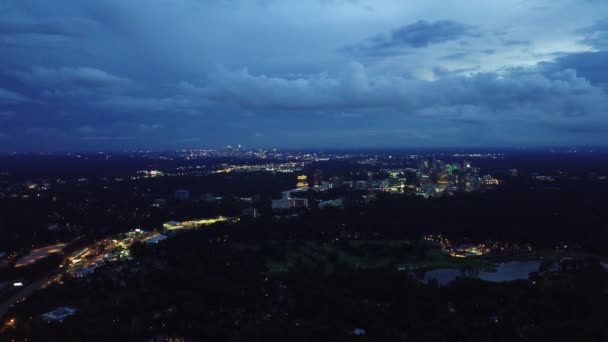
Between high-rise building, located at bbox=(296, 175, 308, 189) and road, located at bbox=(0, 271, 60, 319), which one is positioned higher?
high-rise building, located at bbox=(296, 175, 308, 189)

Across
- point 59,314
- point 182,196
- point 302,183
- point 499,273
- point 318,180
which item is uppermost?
point 318,180

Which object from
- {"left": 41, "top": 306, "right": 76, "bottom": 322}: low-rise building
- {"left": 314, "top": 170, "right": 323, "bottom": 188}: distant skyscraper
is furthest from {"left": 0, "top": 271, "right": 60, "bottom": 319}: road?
{"left": 314, "top": 170, "right": 323, "bottom": 188}: distant skyscraper

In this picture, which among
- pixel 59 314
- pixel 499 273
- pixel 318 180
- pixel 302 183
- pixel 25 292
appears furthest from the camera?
pixel 318 180

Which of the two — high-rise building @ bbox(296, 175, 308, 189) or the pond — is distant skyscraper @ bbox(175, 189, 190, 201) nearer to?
high-rise building @ bbox(296, 175, 308, 189)

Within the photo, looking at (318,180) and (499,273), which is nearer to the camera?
(499,273)

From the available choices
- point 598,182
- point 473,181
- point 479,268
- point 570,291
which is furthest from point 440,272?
point 598,182

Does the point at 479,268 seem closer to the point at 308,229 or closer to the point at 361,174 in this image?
the point at 308,229

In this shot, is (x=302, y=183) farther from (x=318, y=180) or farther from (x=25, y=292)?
(x=25, y=292)

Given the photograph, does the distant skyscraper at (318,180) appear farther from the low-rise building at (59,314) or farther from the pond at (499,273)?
the low-rise building at (59,314)

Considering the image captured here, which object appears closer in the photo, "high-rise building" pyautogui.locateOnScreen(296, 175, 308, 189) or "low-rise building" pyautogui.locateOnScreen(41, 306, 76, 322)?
"low-rise building" pyautogui.locateOnScreen(41, 306, 76, 322)

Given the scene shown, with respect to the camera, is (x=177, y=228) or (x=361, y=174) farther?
(x=361, y=174)

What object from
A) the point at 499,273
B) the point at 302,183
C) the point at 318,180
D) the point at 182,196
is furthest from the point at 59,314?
the point at 318,180
